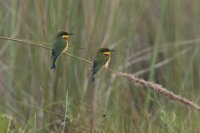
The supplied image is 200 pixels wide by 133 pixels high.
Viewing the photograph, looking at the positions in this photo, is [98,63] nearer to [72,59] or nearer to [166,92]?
[166,92]

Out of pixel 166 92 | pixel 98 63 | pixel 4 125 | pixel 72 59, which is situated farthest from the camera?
pixel 72 59

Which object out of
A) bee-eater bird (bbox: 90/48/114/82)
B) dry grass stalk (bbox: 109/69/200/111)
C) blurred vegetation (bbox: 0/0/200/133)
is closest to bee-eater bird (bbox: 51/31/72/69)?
bee-eater bird (bbox: 90/48/114/82)

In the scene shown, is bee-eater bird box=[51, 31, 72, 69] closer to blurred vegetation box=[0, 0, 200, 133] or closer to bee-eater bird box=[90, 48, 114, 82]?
bee-eater bird box=[90, 48, 114, 82]

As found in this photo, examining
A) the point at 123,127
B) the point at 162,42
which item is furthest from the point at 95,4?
the point at 123,127

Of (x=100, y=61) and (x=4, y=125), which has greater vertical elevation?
(x=100, y=61)

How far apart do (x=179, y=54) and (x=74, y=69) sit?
89cm

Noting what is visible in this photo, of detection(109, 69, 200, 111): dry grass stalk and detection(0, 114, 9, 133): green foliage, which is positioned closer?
detection(109, 69, 200, 111): dry grass stalk

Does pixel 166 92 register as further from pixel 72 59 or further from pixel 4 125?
pixel 72 59

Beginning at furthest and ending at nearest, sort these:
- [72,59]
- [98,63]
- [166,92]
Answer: [72,59], [98,63], [166,92]

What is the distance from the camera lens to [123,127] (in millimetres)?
2244

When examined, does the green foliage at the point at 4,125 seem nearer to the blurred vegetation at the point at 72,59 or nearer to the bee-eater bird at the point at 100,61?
the bee-eater bird at the point at 100,61

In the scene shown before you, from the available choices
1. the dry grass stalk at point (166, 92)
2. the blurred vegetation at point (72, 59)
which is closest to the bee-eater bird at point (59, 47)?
the dry grass stalk at point (166, 92)

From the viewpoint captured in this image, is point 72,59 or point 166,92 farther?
point 72,59

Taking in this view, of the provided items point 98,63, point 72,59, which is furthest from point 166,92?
point 72,59
